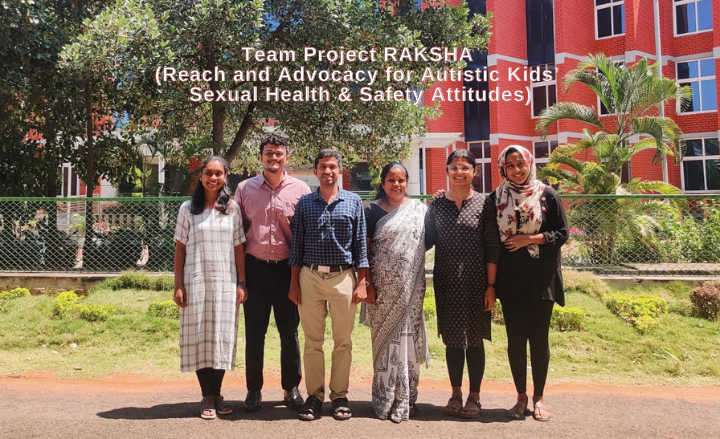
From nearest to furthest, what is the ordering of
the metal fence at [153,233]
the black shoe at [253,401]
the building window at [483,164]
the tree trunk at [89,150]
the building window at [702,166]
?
the black shoe at [253,401] → the metal fence at [153,233] → the tree trunk at [89,150] → the building window at [702,166] → the building window at [483,164]

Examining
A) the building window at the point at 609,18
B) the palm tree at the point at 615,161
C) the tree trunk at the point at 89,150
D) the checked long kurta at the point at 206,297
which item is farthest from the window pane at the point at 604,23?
the checked long kurta at the point at 206,297

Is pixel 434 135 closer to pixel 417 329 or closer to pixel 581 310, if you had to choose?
pixel 581 310

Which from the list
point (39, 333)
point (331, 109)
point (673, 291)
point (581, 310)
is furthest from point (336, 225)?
point (331, 109)

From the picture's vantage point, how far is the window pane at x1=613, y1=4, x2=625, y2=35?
60.6ft

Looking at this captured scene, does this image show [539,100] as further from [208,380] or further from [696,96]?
[208,380]

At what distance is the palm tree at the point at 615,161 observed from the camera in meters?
7.70

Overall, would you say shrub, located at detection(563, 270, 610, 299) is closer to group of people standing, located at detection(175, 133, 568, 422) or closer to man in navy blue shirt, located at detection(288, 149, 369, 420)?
group of people standing, located at detection(175, 133, 568, 422)

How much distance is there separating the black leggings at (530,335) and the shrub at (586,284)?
3854 mm

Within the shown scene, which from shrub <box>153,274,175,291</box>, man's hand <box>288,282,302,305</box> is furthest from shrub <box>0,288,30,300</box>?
man's hand <box>288,282,302,305</box>

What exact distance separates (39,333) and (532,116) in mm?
17473

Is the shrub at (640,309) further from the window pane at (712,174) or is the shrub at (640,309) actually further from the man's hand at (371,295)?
the window pane at (712,174)

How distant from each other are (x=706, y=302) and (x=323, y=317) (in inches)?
212

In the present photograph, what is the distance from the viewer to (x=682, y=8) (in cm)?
1856

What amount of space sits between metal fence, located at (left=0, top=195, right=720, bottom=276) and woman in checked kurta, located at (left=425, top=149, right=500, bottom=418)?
15.0 feet
